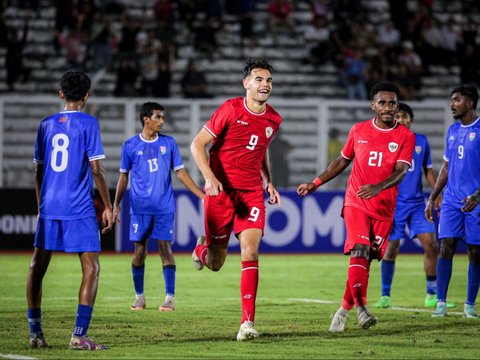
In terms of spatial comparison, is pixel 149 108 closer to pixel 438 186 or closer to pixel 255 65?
pixel 255 65

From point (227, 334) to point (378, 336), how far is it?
4.64 feet

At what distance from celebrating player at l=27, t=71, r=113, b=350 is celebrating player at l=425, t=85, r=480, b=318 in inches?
176

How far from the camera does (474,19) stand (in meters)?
30.2

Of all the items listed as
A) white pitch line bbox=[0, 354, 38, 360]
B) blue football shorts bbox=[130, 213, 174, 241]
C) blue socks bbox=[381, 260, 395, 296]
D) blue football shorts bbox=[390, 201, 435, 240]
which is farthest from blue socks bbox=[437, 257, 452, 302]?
white pitch line bbox=[0, 354, 38, 360]

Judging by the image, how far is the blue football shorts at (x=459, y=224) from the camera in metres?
11.4

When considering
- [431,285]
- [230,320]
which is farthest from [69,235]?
[431,285]

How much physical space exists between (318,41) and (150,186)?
54.4 feet

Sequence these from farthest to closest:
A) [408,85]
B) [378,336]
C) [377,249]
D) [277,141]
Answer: [408,85] → [277,141] → [377,249] → [378,336]

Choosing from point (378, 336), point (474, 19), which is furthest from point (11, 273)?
point (474, 19)

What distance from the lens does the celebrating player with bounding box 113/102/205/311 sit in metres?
12.6

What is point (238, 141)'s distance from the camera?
993 centimetres

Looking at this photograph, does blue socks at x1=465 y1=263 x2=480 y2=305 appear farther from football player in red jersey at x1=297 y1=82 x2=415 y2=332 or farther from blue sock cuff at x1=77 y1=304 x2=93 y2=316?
blue sock cuff at x1=77 y1=304 x2=93 y2=316

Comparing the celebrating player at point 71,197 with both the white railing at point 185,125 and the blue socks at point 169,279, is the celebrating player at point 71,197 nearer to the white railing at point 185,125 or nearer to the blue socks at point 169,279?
the blue socks at point 169,279

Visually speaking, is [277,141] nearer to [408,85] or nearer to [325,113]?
[325,113]
